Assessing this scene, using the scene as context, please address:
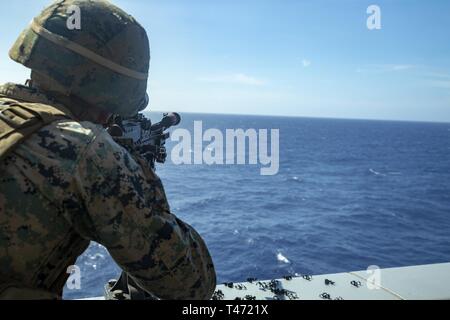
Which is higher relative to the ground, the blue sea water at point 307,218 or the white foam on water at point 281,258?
the blue sea water at point 307,218

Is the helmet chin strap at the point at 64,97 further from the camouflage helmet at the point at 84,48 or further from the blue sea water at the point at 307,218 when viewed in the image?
the blue sea water at the point at 307,218

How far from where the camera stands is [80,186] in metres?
1.55

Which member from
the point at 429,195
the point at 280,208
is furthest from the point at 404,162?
the point at 280,208

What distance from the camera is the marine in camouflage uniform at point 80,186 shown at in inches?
61.3

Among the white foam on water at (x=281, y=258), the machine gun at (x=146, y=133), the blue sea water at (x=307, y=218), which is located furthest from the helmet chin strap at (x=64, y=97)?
the white foam on water at (x=281, y=258)

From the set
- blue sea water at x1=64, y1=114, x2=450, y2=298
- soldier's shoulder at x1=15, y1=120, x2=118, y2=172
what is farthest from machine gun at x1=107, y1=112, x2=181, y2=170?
blue sea water at x1=64, y1=114, x2=450, y2=298

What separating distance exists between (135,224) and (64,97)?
2.48ft

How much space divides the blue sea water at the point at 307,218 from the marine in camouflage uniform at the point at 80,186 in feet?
67.2

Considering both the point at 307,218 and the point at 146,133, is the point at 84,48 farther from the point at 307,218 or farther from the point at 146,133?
the point at 307,218

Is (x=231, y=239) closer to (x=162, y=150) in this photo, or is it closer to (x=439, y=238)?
(x=439, y=238)

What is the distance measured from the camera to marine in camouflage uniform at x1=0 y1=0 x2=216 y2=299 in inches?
61.3

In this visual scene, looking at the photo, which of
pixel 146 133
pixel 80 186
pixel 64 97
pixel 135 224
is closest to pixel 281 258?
pixel 146 133

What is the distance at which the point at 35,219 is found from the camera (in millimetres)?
1578

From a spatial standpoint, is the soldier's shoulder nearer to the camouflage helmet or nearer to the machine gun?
the camouflage helmet
